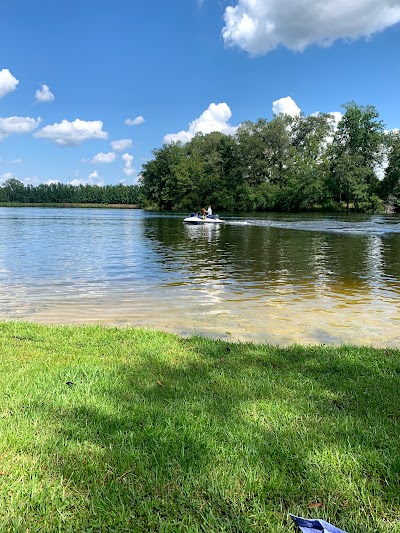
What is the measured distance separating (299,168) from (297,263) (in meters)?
67.1

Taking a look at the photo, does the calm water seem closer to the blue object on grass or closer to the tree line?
the blue object on grass

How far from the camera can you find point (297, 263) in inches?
721

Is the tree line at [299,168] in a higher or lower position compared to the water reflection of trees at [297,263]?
higher

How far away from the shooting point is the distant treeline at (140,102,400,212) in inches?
2976

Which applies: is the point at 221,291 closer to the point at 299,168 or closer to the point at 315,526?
the point at 315,526

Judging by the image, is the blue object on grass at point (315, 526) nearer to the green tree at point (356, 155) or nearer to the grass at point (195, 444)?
the grass at point (195, 444)

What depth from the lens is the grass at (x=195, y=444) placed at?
2465mm

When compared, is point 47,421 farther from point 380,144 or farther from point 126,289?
point 380,144

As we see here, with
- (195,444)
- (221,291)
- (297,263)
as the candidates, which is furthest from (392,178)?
(195,444)

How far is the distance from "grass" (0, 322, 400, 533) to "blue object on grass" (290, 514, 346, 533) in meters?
0.09

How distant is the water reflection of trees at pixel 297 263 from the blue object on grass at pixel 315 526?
9987 millimetres

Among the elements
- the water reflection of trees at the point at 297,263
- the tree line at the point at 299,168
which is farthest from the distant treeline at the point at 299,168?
the water reflection of trees at the point at 297,263

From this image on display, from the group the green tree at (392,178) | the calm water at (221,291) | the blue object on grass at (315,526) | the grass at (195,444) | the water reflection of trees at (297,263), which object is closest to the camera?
the blue object on grass at (315,526)

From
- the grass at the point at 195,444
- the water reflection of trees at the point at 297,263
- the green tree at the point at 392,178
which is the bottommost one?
the water reflection of trees at the point at 297,263
